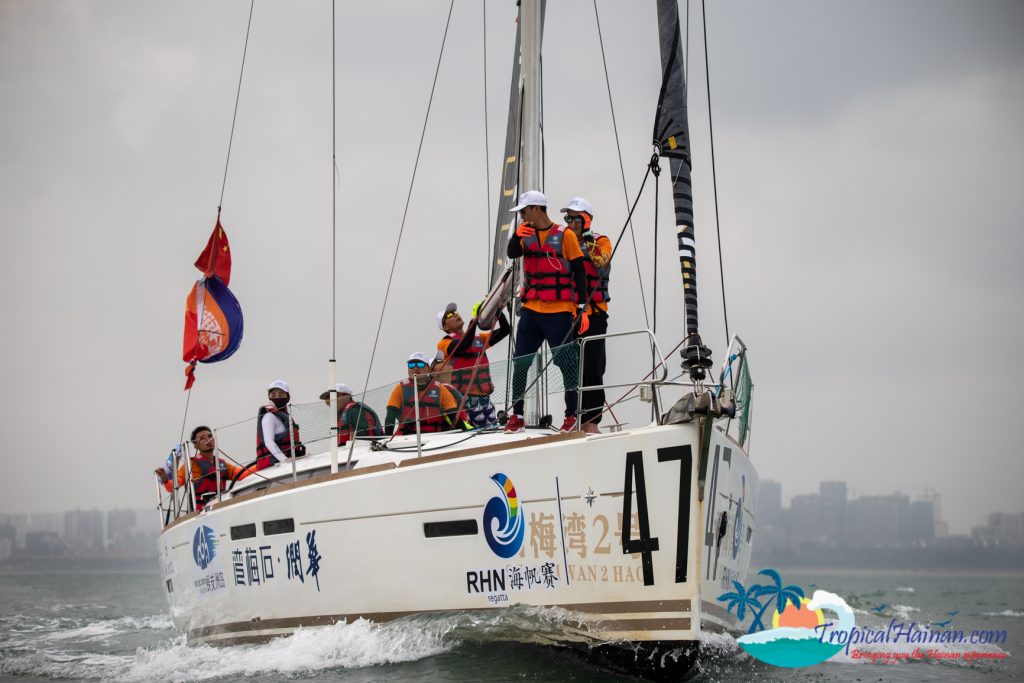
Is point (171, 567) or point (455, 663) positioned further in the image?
point (171, 567)

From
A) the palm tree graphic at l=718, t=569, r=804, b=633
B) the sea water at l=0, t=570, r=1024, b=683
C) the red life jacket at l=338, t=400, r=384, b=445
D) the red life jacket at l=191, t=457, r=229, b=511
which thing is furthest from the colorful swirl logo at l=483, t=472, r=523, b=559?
the red life jacket at l=191, t=457, r=229, b=511

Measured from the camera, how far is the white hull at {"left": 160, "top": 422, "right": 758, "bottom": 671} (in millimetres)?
6559

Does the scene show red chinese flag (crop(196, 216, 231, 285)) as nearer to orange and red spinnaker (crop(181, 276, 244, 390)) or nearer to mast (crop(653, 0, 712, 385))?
orange and red spinnaker (crop(181, 276, 244, 390))

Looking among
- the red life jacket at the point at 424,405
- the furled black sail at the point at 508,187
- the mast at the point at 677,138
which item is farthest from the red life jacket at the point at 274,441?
the mast at the point at 677,138

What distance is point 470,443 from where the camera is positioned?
26.1 ft

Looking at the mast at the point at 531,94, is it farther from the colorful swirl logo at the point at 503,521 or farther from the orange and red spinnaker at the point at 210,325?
the orange and red spinnaker at the point at 210,325

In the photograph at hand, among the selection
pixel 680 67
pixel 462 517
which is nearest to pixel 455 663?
pixel 462 517

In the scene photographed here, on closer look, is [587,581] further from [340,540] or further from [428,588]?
[340,540]

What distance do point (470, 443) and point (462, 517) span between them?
2.73 ft

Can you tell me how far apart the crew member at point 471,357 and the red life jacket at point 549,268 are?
76 cm

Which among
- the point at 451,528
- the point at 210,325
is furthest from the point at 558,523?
the point at 210,325

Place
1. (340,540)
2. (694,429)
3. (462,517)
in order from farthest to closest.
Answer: (340,540), (462,517), (694,429)

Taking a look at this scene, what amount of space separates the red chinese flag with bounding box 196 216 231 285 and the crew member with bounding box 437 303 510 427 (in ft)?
7.75

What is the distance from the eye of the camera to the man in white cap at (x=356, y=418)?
8797 mm
